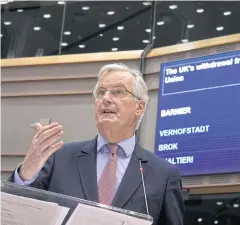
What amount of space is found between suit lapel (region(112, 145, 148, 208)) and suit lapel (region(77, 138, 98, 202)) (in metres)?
0.10

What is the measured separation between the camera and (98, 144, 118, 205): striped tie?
2.67 m

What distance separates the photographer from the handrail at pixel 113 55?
6.83m

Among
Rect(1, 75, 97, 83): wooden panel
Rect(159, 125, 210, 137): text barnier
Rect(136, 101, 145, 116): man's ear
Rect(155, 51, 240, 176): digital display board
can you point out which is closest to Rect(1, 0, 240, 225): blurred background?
Rect(1, 75, 97, 83): wooden panel

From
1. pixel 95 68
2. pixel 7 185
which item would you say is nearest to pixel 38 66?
pixel 95 68

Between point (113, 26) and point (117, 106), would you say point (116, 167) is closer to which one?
point (117, 106)

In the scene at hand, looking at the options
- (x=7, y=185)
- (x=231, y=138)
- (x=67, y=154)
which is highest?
(x=231, y=138)

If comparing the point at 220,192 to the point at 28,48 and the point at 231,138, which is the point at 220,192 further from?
the point at 28,48

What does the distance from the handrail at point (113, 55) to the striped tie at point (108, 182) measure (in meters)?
4.20

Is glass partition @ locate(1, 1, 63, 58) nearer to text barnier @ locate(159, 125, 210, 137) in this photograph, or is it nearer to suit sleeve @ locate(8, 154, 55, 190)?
text barnier @ locate(159, 125, 210, 137)

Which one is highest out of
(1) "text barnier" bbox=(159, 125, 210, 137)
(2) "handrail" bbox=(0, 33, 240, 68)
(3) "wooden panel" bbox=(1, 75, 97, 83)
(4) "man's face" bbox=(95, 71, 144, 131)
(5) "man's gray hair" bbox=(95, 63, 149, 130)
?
(2) "handrail" bbox=(0, 33, 240, 68)

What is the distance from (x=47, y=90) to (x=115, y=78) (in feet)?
15.8

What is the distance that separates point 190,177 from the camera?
6.55 metres

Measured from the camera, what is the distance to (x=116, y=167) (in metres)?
2.81

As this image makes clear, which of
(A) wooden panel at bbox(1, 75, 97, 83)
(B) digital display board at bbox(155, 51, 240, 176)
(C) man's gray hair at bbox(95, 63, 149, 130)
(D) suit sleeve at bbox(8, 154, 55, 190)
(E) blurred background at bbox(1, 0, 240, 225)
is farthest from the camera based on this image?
(A) wooden panel at bbox(1, 75, 97, 83)
